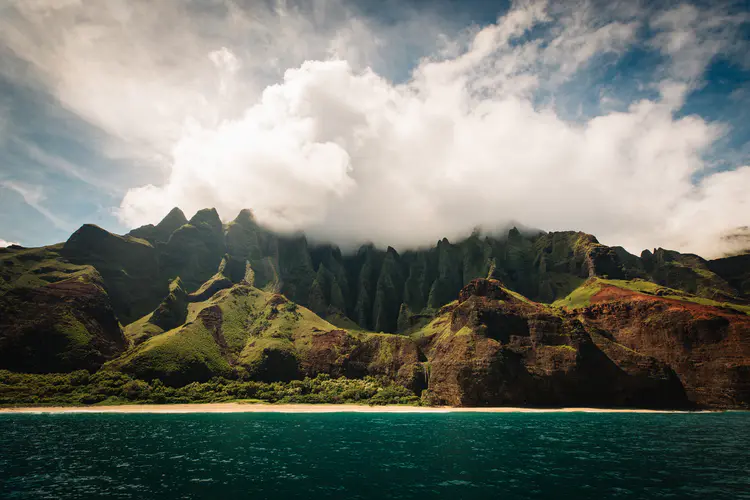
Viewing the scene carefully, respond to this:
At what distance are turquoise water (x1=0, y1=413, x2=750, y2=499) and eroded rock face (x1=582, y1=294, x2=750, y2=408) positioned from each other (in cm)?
10554

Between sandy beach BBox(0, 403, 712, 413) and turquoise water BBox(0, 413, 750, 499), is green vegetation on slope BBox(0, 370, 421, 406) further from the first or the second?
turquoise water BBox(0, 413, 750, 499)

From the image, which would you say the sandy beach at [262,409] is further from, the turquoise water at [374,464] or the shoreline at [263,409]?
the turquoise water at [374,464]

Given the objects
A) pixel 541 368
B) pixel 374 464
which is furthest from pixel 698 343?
pixel 374 464

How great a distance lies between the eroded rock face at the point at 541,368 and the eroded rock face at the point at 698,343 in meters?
10.9

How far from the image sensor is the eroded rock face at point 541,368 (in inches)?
6339

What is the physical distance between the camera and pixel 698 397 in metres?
169

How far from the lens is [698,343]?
17488cm

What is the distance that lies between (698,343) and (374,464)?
193700 millimetres

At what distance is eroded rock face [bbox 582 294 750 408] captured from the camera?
535 ft

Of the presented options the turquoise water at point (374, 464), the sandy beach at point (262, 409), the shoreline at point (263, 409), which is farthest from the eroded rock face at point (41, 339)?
the turquoise water at point (374, 464)

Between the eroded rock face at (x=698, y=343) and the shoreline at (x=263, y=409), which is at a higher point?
the eroded rock face at (x=698, y=343)

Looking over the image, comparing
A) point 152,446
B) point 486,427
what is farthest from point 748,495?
point 152,446

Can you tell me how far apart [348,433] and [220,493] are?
173 ft

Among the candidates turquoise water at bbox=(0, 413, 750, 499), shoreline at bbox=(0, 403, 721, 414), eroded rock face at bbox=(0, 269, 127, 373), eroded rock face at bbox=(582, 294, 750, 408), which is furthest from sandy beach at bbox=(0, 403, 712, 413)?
turquoise water at bbox=(0, 413, 750, 499)
